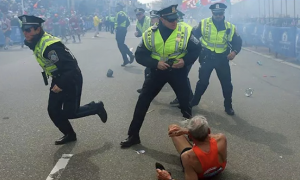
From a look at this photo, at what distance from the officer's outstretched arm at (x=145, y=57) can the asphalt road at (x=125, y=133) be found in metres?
1.11

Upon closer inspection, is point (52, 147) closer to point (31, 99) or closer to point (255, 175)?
point (255, 175)

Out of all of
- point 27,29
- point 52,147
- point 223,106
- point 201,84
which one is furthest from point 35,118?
point 223,106

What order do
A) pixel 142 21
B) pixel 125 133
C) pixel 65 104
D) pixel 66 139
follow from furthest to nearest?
1. pixel 142 21
2. pixel 125 133
3. pixel 66 139
4. pixel 65 104

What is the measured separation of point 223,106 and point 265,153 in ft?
7.95

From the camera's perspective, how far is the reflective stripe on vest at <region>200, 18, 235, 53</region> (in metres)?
6.26

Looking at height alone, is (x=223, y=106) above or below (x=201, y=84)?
below

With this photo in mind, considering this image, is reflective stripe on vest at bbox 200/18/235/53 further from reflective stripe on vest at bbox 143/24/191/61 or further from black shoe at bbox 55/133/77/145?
black shoe at bbox 55/133/77/145

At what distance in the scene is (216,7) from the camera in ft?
20.4

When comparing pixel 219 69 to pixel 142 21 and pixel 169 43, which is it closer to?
pixel 169 43

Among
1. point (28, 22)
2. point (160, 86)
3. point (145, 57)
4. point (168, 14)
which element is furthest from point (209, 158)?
point (28, 22)

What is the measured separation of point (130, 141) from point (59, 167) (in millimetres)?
1024

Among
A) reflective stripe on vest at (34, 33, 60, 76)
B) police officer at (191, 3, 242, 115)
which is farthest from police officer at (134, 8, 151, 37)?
reflective stripe on vest at (34, 33, 60, 76)

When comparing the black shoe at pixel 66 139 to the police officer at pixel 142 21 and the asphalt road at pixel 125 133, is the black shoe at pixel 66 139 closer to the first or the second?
the asphalt road at pixel 125 133

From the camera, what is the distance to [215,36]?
6.29m
